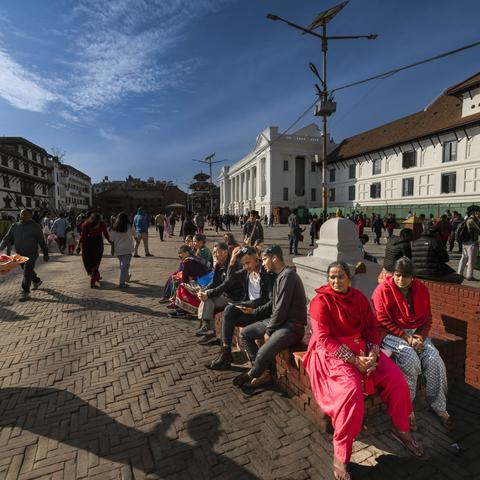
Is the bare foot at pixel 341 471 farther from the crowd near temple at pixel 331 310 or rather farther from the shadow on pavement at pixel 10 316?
the shadow on pavement at pixel 10 316

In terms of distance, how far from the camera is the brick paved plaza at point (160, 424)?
90.4 inches

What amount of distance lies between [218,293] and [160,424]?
6.58 ft

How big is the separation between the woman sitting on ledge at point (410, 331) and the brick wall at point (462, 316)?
28.0 inches

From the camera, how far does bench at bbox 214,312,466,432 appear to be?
2723 millimetres

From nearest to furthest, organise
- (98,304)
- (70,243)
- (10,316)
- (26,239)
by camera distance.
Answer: (10,316), (98,304), (26,239), (70,243)

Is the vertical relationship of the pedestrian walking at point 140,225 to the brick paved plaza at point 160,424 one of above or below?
above

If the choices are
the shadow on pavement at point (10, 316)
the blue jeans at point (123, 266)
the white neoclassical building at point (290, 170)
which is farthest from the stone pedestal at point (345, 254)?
the white neoclassical building at point (290, 170)

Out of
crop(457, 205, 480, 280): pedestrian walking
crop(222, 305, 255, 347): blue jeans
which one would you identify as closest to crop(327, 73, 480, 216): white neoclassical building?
crop(457, 205, 480, 280): pedestrian walking

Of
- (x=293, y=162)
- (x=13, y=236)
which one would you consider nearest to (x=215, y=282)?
(x=13, y=236)

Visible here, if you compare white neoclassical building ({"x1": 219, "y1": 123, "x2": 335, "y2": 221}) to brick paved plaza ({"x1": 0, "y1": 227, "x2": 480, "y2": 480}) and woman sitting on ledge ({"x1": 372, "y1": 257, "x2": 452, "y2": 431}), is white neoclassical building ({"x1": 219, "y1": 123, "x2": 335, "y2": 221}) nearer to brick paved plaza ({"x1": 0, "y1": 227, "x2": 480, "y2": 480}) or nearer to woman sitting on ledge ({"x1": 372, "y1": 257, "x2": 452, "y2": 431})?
brick paved plaza ({"x1": 0, "y1": 227, "x2": 480, "y2": 480})

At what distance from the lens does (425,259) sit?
435 centimetres

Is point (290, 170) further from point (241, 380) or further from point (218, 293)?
point (241, 380)

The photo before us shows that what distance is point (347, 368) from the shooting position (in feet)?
8.10

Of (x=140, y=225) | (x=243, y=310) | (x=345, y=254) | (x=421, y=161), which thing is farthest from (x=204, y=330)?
(x=421, y=161)
